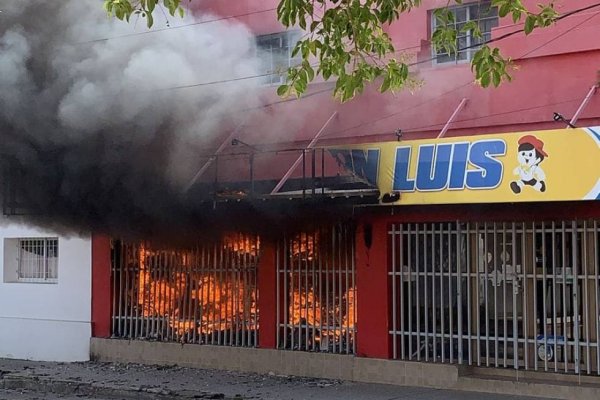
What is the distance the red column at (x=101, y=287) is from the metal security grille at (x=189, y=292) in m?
0.13

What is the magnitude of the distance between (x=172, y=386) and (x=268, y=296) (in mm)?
1891

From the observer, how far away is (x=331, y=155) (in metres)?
11.4

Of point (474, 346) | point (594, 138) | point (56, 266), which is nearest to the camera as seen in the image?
point (594, 138)

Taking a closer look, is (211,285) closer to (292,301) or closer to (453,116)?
(292,301)

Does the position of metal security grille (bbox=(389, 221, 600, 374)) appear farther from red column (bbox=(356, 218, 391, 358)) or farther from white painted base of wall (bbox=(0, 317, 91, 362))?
white painted base of wall (bbox=(0, 317, 91, 362))

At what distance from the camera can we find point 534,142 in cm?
962

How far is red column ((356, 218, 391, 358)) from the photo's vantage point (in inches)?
459

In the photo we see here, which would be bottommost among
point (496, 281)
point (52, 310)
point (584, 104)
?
point (52, 310)

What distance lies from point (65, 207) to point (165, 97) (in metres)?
2.33

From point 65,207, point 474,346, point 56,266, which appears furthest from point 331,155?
point 56,266

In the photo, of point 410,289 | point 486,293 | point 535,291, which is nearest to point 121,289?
point 410,289

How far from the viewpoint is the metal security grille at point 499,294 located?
1022 centimetres

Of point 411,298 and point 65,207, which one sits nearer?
point 411,298

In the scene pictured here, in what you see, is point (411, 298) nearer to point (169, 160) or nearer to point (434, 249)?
point (434, 249)
